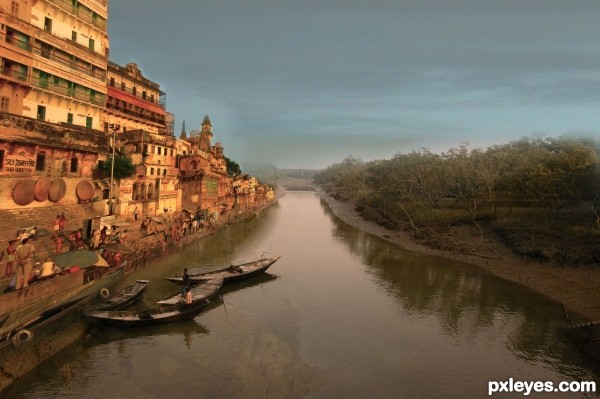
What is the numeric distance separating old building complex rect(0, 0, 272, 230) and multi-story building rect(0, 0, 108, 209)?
8 centimetres

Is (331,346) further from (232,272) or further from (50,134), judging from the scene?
(50,134)

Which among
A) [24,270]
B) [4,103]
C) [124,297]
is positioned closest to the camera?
[24,270]

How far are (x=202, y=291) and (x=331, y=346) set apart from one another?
10.6m

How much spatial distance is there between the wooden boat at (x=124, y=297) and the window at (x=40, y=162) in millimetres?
14066

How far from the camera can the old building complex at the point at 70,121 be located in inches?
1179

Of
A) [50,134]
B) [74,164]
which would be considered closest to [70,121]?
[74,164]

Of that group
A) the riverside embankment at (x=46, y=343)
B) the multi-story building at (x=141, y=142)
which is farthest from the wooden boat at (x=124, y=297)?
the multi-story building at (x=141, y=142)

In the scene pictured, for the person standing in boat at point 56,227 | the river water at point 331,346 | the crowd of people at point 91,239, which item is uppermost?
the person standing in boat at point 56,227

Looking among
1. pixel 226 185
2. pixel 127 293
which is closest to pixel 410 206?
pixel 226 185

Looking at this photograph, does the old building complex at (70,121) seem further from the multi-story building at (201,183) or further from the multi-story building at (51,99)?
the multi-story building at (201,183)

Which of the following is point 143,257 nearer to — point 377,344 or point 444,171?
point 377,344

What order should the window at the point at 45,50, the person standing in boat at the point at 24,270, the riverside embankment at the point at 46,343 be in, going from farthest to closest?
the window at the point at 45,50, the person standing in boat at the point at 24,270, the riverside embankment at the point at 46,343

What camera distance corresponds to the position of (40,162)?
3198 centimetres

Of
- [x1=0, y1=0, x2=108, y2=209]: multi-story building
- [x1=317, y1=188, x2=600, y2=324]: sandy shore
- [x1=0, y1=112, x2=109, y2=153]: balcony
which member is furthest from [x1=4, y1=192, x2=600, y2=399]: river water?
[x1=0, y1=112, x2=109, y2=153]: balcony
